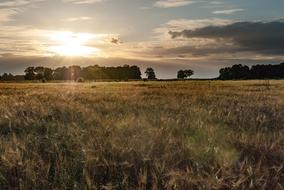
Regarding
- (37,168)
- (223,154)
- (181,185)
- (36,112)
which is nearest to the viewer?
(181,185)

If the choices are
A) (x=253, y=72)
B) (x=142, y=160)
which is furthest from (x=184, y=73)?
(x=142, y=160)

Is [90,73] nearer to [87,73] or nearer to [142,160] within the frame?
[87,73]

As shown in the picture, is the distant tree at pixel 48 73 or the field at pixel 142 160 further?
the distant tree at pixel 48 73

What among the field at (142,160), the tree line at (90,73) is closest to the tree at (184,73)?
the tree line at (90,73)

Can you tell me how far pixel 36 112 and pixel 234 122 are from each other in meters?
4.28

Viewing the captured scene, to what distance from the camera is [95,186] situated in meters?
3.97

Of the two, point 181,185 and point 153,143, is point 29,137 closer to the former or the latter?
point 153,143

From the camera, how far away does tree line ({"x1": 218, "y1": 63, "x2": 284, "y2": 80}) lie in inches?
4767

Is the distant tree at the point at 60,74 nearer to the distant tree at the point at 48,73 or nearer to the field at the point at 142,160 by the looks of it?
the distant tree at the point at 48,73

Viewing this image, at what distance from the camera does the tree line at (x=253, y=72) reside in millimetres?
121088

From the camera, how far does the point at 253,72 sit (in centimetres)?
12612

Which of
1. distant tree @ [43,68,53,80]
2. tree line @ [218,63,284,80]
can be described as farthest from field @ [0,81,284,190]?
distant tree @ [43,68,53,80]

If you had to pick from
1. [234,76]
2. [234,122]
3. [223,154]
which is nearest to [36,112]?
[234,122]

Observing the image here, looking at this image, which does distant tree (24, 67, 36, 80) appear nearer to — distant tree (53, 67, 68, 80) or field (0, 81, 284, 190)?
distant tree (53, 67, 68, 80)
